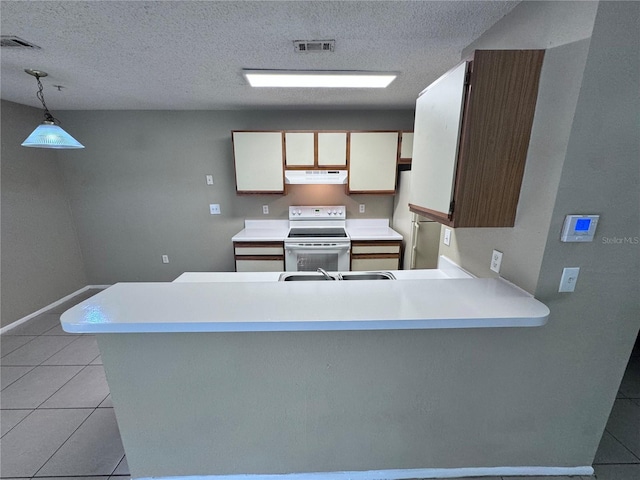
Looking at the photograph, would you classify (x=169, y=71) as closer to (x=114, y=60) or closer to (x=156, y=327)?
(x=114, y=60)

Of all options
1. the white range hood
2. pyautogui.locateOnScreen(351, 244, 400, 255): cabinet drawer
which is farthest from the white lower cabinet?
pyautogui.locateOnScreen(351, 244, 400, 255): cabinet drawer

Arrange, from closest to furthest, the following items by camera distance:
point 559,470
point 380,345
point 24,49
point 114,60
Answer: point 380,345 → point 559,470 → point 24,49 → point 114,60

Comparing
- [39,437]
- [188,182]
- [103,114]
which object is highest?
[103,114]

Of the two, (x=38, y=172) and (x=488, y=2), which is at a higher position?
(x=488, y=2)

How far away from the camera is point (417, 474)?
4.29ft

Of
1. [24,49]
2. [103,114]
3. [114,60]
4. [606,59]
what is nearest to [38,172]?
[103,114]

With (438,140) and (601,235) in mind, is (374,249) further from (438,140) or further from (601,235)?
(601,235)

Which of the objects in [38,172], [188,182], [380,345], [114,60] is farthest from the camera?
[188,182]

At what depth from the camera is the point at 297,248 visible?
2.94 meters

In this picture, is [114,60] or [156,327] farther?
[114,60]

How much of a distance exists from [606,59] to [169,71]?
8.08 feet

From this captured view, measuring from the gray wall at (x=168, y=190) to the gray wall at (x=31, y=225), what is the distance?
18 centimetres
